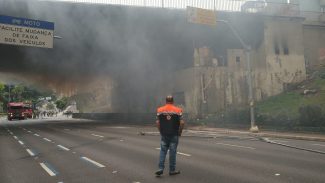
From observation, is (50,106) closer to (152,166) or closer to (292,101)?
(292,101)

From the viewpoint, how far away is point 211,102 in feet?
101

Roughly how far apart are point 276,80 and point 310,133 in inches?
505

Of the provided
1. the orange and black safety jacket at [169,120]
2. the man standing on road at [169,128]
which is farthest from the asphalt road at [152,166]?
the orange and black safety jacket at [169,120]

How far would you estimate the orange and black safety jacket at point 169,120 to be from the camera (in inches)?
296

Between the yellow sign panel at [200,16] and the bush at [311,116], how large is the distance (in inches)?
283

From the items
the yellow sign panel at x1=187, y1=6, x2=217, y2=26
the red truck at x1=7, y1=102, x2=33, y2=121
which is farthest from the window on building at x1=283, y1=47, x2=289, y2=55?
the red truck at x1=7, y1=102, x2=33, y2=121

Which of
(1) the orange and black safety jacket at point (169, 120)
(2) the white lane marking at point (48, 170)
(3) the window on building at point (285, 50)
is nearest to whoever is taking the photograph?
(1) the orange and black safety jacket at point (169, 120)

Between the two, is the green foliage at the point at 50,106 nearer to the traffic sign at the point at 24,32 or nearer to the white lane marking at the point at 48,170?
the traffic sign at the point at 24,32

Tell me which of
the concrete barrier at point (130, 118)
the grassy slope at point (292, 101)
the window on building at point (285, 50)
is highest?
the window on building at point (285, 50)

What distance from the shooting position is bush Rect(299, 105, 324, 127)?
1934 centimetres

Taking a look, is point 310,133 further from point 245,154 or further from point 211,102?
point 211,102

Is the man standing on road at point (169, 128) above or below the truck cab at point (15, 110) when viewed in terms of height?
below

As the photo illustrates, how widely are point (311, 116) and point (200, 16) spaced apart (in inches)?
327

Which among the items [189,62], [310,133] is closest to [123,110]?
[189,62]
